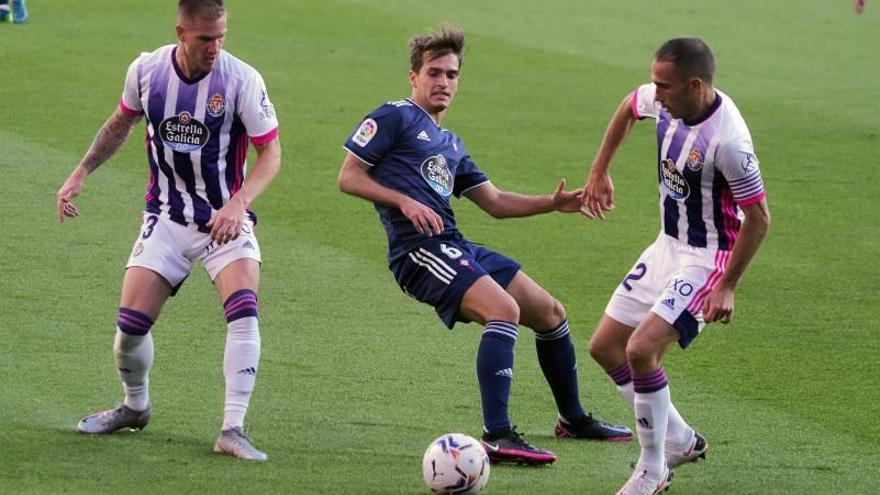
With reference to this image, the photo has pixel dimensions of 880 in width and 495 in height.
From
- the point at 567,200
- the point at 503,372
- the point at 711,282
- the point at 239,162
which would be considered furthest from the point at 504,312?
the point at 239,162

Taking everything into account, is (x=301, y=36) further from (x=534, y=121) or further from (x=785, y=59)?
(x=785, y=59)

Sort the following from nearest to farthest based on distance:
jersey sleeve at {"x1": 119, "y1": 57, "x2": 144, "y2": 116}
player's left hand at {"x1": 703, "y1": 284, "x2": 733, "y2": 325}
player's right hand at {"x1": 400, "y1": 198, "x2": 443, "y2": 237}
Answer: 1. player's left hand at {"x1": 703, "y1": 284, "x2": 733, "y2": 325}
2. player's right hand at {"x1": 400, "y1": 198, "x2": 443, "y2": 237}
3. jersey sleeve at {"x1": 119, "y1": 57, "x2": 144, "y2": 116}

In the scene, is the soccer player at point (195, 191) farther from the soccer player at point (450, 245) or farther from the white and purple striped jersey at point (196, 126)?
the soccer player at point (450, 245)

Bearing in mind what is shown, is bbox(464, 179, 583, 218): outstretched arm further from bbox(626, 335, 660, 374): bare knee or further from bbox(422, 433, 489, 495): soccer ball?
bbox(422, 433, 489, 495): soccer ball

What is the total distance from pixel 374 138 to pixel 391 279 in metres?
3.49

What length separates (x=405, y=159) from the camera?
730cm

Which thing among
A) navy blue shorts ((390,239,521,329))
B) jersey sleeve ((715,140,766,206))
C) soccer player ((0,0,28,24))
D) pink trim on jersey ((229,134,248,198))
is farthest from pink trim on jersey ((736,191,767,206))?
soccer player ((0,0,28,24))

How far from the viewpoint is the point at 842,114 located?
1712cm

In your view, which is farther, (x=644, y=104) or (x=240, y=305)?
(x=644, y=104)

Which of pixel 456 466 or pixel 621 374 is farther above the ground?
pixel 621 374

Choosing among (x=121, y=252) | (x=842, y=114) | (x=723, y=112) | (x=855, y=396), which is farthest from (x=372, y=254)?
(x=842, y=114)

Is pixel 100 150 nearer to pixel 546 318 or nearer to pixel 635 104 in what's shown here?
pixel 546 318

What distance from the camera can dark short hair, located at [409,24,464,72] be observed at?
729 centimetres

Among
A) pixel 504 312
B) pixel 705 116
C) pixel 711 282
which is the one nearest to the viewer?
pixel 705 116
